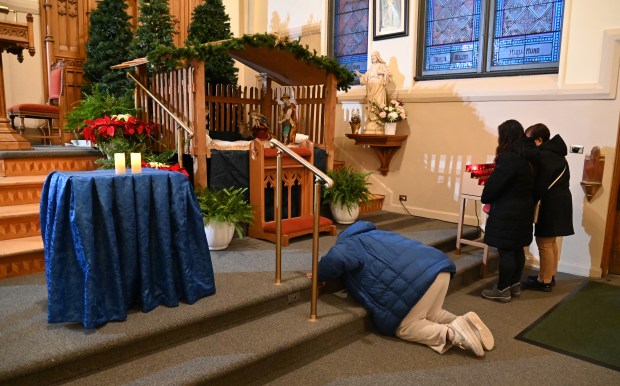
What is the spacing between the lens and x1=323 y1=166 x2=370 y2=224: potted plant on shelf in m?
4.97

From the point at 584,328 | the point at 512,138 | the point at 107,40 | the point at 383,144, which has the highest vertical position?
the point at 107,40

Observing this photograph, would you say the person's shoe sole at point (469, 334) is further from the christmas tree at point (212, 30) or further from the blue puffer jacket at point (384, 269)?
the christmas tree at point (212, 30)

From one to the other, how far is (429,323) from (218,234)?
6.04 feet

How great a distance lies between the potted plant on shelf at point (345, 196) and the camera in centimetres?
497

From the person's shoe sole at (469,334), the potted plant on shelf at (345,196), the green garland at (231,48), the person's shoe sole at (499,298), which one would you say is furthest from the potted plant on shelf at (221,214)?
the person's shoe sole at (499,298)

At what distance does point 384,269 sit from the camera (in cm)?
287

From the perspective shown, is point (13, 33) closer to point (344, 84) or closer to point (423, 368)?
point (344, 84)

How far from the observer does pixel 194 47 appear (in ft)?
12.5

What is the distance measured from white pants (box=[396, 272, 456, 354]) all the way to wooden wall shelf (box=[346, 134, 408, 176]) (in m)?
3.08

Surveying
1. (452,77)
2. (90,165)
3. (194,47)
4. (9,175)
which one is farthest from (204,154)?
(452,77)

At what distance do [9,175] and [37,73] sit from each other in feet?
10.5

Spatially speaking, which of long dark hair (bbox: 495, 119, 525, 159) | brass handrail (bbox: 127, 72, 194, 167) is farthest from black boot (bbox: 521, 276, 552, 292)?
brass handrail (bbox: 127, 72, 194, 167)

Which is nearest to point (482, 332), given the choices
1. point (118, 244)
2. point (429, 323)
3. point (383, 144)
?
point (429, 323)

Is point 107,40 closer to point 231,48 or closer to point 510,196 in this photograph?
point 231,48
